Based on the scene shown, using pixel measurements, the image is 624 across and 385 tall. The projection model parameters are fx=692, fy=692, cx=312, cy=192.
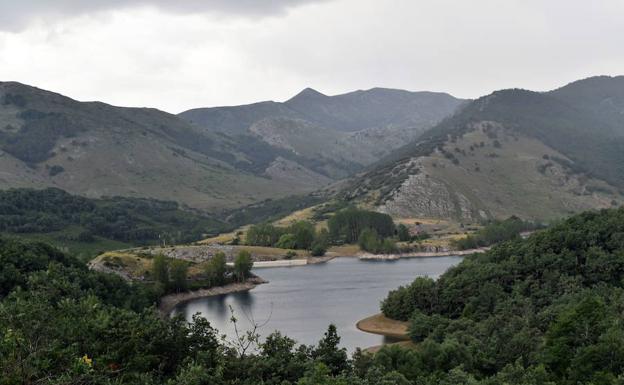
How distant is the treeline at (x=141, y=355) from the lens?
1247 inches

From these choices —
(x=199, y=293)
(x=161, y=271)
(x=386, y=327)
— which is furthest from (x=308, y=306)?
(x=161, y=271)

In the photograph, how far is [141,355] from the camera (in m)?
52.8

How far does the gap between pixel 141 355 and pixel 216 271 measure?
133 metres

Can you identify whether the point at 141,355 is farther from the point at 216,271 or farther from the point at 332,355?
the point at 216,271

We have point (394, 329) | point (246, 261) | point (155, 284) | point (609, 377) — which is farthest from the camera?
point (246, 261)

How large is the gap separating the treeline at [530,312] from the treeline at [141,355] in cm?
995

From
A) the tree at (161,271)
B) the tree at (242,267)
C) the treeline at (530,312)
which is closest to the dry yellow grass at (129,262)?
the tree at (161,271)

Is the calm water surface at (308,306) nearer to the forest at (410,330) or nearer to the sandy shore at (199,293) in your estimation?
the sandy shore at (199,293)

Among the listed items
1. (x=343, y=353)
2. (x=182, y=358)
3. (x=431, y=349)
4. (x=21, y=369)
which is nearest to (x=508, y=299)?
(x=431, y=349)

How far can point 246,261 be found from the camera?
194m

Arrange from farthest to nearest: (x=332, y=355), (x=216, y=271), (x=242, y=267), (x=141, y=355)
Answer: (x=242, y=267)
(x=216, y=271)
(x=332, y=355)
(x=141, y=355)

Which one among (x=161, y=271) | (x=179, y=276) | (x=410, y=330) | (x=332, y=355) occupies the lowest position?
(x=410, y=330)

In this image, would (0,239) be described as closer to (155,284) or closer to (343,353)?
(155,284)

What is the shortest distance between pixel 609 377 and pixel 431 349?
21361 millimetres
